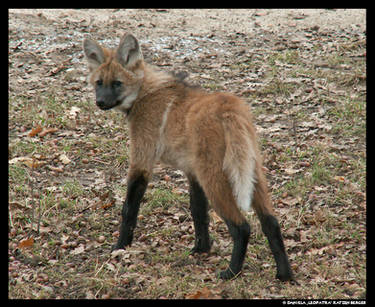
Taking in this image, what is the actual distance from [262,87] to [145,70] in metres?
3.25

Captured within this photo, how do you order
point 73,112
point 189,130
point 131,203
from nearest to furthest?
point 189,130 < point 131,203 < point 73,112

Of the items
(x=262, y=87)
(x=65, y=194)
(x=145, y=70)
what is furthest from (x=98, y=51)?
(x=262, y=87)

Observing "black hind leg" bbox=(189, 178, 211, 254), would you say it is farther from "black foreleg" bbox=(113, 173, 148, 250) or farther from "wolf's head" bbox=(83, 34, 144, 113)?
"wolf's head" bbox=(83, 34, 144, 113)

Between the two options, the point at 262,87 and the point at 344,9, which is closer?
the point at 262,87

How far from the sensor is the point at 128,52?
4.43 metres

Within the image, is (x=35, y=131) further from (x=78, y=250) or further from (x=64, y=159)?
(x=78, y=250)

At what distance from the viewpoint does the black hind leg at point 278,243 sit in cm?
370

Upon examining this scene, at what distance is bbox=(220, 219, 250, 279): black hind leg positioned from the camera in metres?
3.64

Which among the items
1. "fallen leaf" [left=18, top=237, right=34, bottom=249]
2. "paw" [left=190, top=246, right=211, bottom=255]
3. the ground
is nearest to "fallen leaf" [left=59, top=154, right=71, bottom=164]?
the ground

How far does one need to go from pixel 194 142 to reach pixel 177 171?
213 centimetres

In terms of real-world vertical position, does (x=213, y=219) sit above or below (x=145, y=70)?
below

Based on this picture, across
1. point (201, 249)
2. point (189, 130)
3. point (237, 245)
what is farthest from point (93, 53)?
point (237, 245)

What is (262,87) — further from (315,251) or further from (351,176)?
(315,251)

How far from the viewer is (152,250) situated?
172 inches
